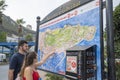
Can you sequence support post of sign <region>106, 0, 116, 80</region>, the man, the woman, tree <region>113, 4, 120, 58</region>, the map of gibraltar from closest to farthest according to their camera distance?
support post of sign <region>106, 0, 116, 80</region>
the map of gibraltar
the woman
the man
tree <region>113, 4, 120, 58</region>

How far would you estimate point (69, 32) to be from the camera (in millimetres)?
5320

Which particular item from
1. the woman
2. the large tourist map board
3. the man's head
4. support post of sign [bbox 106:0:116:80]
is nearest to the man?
the man's head

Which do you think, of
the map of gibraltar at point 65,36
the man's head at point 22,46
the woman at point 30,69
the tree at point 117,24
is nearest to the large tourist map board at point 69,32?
the map of gibraltar at point 65,36

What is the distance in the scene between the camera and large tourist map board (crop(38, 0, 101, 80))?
4441 millimetres

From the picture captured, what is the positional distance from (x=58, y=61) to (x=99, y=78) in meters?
1.57

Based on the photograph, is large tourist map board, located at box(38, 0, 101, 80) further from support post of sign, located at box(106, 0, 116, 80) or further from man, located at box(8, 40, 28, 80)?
man, located at box(8, 40, 28, 80)

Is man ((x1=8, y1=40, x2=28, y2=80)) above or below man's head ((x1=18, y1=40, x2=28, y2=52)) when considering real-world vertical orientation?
below

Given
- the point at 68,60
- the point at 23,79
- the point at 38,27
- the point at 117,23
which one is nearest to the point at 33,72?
the point at 23,79

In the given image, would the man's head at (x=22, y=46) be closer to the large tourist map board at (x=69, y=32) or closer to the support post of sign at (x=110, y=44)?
the large tourist map board at (x=69, y=32)

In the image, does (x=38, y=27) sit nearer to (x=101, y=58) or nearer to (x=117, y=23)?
(x=117, y=23)

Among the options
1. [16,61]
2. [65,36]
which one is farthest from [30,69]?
[16,61]

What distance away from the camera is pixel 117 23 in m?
9.26

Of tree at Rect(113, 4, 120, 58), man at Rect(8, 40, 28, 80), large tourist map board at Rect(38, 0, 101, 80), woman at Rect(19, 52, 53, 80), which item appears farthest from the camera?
tree at Rect(113, 4, 120, 58)

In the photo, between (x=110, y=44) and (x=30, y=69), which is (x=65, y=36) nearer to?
(x=30, y=69)
